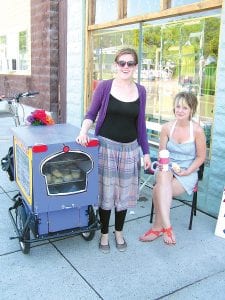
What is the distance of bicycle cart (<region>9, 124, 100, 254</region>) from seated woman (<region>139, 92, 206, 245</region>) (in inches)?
24.5

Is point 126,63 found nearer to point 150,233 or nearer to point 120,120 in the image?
point 120,120

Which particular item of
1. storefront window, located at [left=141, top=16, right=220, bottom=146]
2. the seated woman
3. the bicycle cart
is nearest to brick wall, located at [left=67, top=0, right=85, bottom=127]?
storefront window, located at [left=141, top=16, right=220, bottom=146]

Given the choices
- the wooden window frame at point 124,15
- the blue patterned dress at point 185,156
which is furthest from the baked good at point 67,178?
the wooden window frame at point 124,15

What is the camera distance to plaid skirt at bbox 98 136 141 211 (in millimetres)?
3174

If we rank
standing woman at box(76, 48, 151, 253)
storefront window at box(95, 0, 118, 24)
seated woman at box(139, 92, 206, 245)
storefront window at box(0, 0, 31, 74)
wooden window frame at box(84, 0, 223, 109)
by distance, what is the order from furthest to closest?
storefront window at box(0, 0, 31, 74)
storefront window at box(95, 0, 118, 24)
wooden window frame at box(84, 0, 223, 109)
seated woman at box(139, 92, 206, 245)
standing woman at box(76, 48, 151, 253)

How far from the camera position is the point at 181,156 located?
369cm

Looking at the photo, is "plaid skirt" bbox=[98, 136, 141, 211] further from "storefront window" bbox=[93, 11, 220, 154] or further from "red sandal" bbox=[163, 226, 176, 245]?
"storefront window" bbox=[93, 11, 220, 154]

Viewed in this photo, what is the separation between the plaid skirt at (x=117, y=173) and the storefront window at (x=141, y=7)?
8.40 ft

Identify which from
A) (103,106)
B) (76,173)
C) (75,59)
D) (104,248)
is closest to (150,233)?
(104,248)

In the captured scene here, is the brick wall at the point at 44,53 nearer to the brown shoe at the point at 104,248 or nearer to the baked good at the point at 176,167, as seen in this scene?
the baked good at the point at 176,167

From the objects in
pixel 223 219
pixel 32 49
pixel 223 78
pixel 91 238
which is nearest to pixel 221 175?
pixel 223 219

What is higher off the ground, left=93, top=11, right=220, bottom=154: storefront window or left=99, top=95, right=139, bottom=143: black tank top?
left=93, top=11, right=220, bottom=154: storefront window

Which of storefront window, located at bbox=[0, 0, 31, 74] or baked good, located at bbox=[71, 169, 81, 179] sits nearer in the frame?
baked good, located at bbox=[71, 169, 81, 179]

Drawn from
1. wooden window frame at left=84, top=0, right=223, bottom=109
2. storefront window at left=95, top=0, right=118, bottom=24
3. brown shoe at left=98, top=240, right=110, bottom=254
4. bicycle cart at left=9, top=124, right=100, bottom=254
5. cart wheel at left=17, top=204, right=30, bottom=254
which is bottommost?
brown shoe at left=98, top=240, right=110, bottom=254
